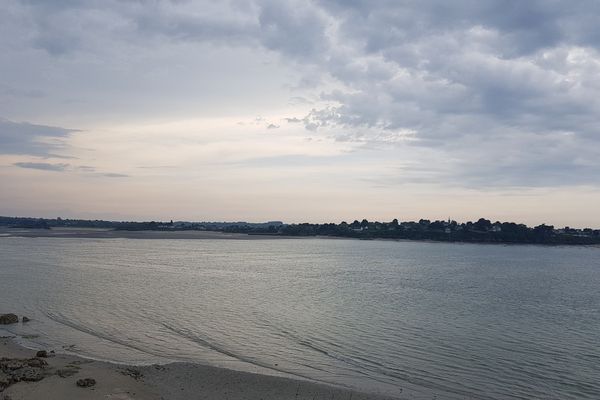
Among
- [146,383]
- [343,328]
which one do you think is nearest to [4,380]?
[146,383]

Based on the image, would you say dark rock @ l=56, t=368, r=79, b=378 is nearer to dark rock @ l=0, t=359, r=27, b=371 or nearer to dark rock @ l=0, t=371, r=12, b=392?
dark rock @ l=0, t=359, r=27, b=371

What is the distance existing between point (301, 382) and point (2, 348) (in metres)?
11.8

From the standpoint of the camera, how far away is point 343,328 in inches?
1037

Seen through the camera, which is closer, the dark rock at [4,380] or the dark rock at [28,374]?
the dark rock at [4,380]

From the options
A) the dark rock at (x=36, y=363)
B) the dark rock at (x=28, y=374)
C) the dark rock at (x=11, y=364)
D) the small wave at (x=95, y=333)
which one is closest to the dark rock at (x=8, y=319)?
the small wave at (x=95, y=333)

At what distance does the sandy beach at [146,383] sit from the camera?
14.2 metres

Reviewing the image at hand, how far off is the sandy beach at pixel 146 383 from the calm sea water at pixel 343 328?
57.7 inches

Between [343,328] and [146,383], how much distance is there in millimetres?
12751

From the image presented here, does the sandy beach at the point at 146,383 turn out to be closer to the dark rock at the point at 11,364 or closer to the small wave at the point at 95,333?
the dark rock at the point at 11,364

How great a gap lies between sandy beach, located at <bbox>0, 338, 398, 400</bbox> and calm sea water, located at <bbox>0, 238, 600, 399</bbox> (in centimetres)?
147

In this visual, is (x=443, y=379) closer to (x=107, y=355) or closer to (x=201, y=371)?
(x=201, y=371)

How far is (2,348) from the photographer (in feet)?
63.2

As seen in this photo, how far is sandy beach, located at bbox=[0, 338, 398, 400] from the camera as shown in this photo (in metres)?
14.2

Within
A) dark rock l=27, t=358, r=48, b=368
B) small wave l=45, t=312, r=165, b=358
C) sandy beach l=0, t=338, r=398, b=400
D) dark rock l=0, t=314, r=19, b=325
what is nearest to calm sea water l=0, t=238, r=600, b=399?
small wave l=45, t=312, r=165, b=358
